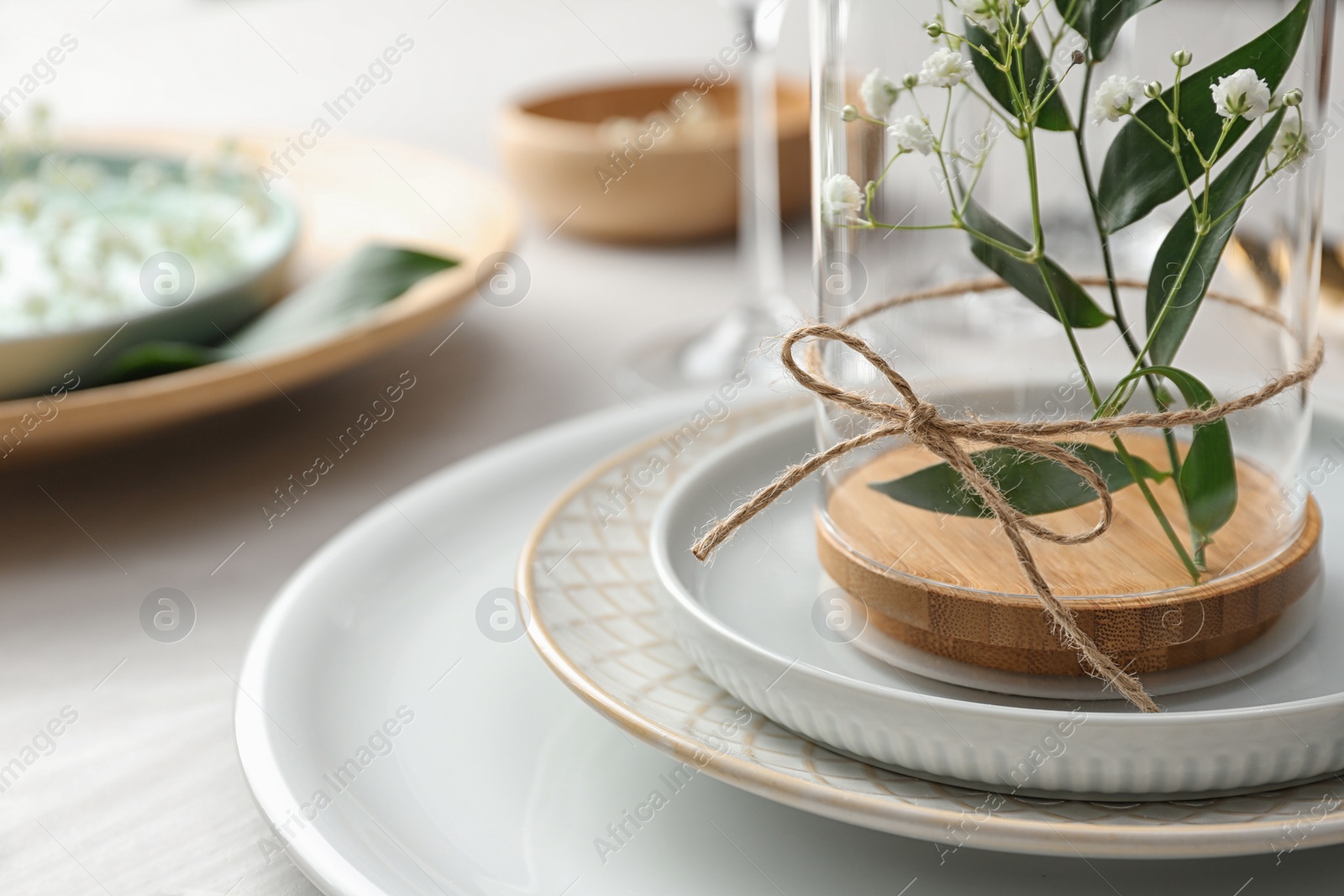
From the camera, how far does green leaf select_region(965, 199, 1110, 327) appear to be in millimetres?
368

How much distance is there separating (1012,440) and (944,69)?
103 mm

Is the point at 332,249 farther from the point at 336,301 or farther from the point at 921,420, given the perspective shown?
the point at 921,420

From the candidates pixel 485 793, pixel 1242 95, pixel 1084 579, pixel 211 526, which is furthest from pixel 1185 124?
pixel 211 526

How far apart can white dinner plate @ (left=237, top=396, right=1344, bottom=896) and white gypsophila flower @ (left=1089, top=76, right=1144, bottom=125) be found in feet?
0.58

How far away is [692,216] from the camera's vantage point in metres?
0.91

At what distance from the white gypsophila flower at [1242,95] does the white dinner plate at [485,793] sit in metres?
0.18

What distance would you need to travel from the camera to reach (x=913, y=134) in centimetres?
36

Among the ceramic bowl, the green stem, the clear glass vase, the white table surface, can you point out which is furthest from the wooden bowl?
the green stem

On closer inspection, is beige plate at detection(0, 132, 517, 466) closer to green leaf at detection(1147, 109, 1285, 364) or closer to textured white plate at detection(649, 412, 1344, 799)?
textured white plate at detection(649, 412, 1344, 799)

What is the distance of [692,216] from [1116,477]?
23.0 inches

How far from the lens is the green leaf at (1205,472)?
0.35m

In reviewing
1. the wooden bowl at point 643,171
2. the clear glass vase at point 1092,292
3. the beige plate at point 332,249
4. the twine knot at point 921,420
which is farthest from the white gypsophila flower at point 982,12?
the wooden bowl at point 643,171

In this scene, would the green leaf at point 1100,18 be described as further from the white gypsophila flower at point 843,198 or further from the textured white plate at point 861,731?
the textured white plate at point 861,731

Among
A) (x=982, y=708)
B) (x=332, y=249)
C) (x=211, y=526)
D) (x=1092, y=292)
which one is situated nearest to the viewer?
(x=982, y=708)
